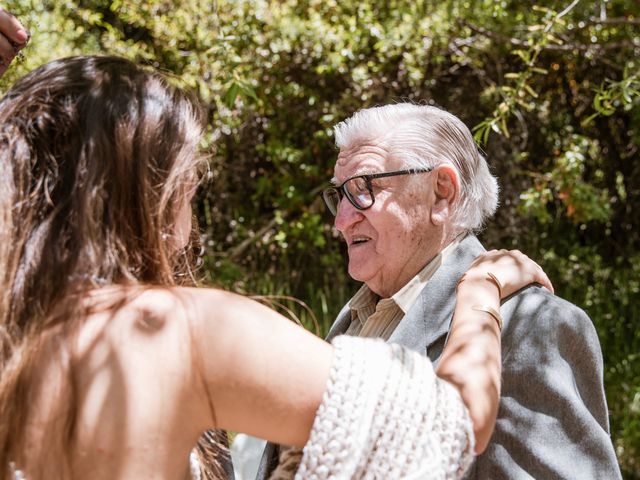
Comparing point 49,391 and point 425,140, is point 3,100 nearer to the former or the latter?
point 49,391

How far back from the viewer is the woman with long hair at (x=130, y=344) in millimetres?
1202

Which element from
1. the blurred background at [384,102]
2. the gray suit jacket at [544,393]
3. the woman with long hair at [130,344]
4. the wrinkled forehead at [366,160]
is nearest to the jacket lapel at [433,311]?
the gray suit jacket at [544,393]

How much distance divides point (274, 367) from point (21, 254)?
1.57 ft

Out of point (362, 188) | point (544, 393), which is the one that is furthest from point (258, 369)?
point (362, 188)

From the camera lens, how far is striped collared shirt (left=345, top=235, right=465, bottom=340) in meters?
2.38

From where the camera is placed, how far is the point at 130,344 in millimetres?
1214

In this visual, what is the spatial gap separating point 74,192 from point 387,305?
141 centimetres

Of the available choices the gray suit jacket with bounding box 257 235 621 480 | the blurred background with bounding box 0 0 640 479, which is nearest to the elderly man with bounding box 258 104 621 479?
the gray suit jacket with bounding box 257 235 621 480

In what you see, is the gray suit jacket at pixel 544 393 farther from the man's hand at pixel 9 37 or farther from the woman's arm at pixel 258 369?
the man's hand at pixel 9 37

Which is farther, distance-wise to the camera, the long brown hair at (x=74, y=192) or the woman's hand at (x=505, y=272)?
the woman's hand at (x=505, y=272)

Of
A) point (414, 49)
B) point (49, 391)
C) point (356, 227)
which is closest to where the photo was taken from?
point (49, 391)

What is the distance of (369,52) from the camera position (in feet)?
19.8

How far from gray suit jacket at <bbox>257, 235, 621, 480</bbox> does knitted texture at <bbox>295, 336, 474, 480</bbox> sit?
0.74 meters

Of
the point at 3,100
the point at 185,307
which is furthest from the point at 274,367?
the point at 3,100
